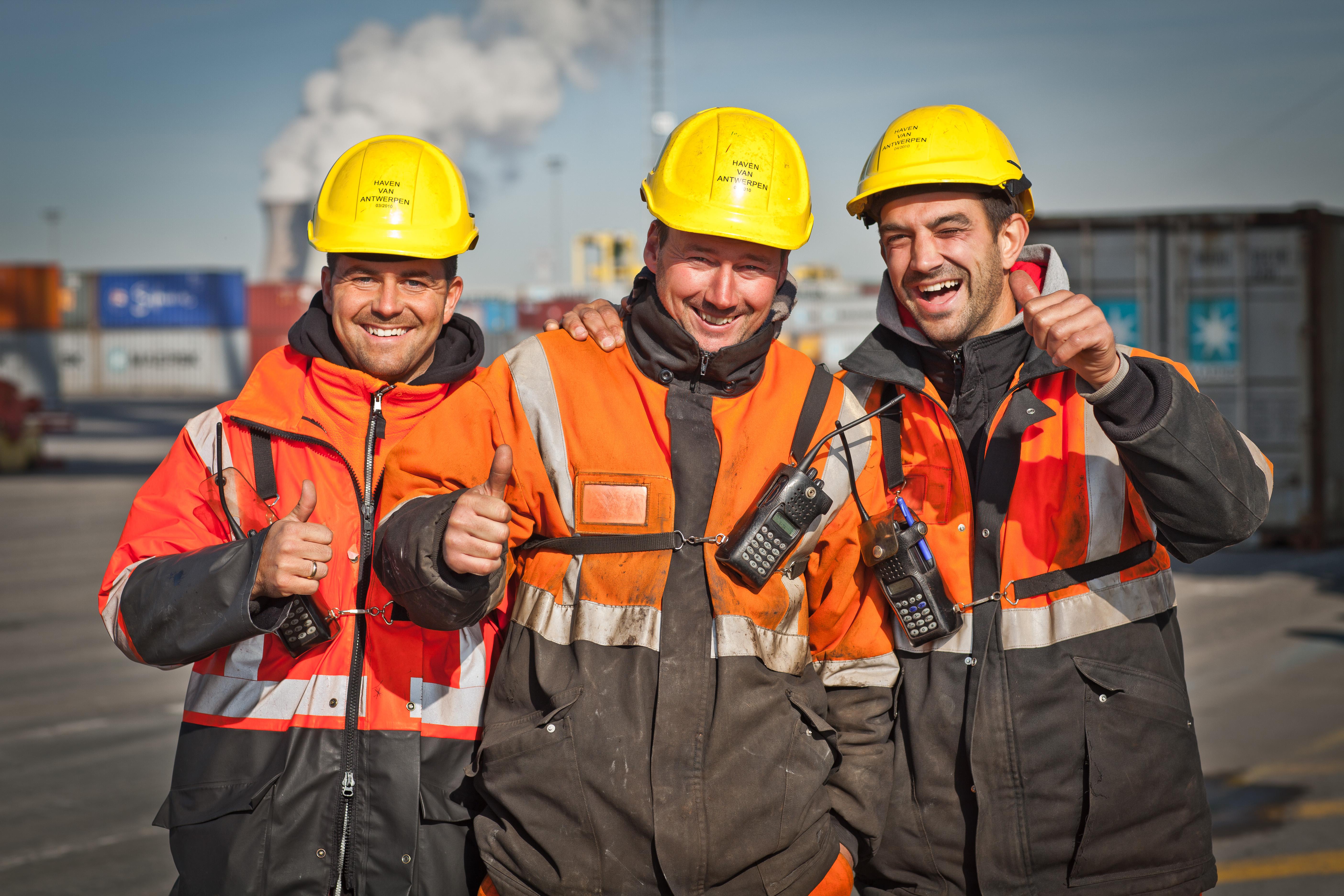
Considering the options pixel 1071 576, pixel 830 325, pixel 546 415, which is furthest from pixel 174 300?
pixel 1071 576

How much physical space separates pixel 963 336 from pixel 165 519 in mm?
1865

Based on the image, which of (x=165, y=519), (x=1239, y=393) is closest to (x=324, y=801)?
(x=165, y=519)

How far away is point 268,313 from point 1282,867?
5181cm

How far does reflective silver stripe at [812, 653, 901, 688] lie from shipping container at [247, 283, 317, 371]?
161 feet

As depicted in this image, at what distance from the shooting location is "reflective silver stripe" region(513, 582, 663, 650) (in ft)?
7.21

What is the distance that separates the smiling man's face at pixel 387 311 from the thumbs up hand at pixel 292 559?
0.54 metres

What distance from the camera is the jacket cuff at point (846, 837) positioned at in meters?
2.37

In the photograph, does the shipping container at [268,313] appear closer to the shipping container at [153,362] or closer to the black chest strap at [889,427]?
the shipping container at [153,362]

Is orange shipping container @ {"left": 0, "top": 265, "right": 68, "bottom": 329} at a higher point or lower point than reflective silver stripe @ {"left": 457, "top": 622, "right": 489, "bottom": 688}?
higher

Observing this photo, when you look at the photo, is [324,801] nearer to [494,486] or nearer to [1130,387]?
[494,486]

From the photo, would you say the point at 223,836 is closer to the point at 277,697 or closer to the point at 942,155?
the point at 277,697

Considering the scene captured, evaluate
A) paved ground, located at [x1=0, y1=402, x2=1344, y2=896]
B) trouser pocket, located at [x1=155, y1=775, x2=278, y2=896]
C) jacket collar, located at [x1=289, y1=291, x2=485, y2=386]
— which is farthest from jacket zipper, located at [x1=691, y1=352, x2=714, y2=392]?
paved ground, located at [x1=0, y1=402, x2=1344, y2=896]

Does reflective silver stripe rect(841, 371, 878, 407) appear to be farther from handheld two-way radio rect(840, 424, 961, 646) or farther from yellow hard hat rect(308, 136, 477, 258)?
yellow hard hat rect(308, 136, 477, 258)

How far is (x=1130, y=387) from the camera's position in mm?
2164
